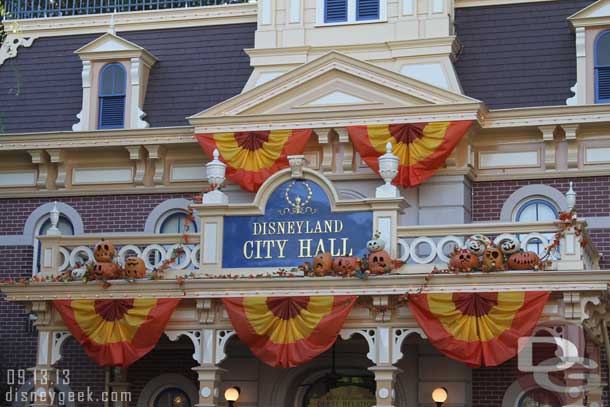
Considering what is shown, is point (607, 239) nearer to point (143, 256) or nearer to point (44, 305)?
point (143, 256)

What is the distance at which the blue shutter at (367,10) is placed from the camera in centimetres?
2702

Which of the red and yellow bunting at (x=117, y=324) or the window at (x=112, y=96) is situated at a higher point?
the window at (x=112, y=96)

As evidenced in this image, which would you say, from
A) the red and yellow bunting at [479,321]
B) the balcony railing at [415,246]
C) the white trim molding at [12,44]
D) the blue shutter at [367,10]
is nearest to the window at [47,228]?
the balcony railing at [415,246]

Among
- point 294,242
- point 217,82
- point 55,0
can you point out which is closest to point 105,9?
point 55,0

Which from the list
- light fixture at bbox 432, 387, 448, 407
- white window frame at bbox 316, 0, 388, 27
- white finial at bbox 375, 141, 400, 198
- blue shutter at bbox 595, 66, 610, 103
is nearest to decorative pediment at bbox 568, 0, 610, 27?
blue shutter at bbox 595, 66, 610, 103

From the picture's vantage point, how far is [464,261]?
2186 centimetres

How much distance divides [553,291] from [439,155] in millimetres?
4327

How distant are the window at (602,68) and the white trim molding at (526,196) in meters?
1.94

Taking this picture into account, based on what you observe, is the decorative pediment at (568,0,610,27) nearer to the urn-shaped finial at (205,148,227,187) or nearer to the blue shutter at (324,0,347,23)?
the blue shutter at (324,0,347,23)

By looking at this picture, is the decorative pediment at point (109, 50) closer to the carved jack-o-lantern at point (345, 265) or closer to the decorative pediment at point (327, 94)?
the decorative pediment at point (327, 94)

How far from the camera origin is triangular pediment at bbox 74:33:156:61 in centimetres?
2797

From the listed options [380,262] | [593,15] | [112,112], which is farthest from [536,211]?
[112,112]

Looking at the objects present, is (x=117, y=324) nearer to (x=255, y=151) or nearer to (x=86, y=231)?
(x=86, y=231)

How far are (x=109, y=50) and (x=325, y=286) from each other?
843 centimetres
